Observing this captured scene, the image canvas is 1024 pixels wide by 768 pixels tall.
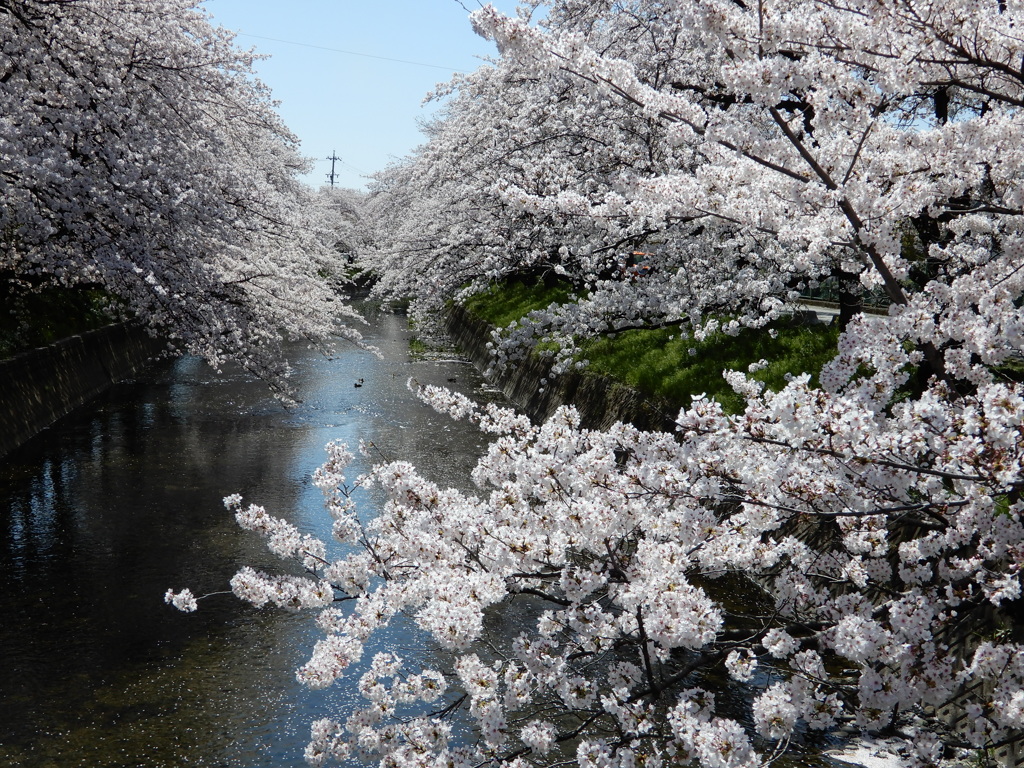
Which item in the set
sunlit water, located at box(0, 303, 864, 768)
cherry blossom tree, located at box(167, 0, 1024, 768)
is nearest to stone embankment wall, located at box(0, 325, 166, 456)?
sunlit water, located at box(0, 303, 864, 768)

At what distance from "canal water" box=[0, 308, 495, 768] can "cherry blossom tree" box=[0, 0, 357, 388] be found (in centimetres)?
236

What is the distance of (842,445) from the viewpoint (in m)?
3.93

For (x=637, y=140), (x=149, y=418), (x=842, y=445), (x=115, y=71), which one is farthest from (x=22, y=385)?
(x=842, y=445)

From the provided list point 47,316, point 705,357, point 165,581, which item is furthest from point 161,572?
point 47,316

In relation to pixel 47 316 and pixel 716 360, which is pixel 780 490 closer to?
pixel 716 360

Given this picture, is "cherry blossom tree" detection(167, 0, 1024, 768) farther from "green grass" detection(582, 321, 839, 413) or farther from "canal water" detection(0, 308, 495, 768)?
"green grass" detection(582, 321, 839, 413)

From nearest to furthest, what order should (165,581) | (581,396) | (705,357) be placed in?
(165,581)
(705,357)
(581,396)

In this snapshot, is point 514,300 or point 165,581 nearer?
point 165,581

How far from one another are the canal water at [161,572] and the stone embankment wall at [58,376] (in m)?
0.45

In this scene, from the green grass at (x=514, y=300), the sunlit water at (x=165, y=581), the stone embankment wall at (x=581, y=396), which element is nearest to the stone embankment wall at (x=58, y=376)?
the sunlit water at (x=165, y=581)

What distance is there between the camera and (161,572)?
10.5 metres

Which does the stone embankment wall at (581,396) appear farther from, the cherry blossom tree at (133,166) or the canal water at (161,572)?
the cherry blossom tree at (133,166)

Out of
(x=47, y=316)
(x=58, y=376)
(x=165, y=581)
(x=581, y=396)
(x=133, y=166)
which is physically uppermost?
(x=133, y=166)

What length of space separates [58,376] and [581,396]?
36.6ft
